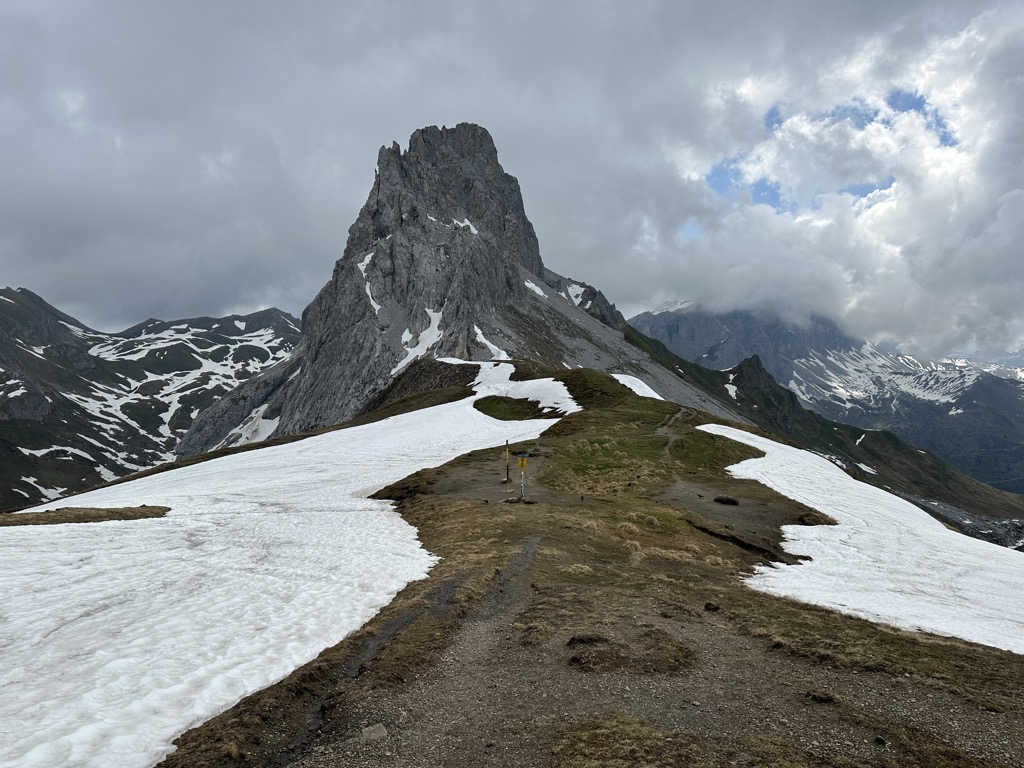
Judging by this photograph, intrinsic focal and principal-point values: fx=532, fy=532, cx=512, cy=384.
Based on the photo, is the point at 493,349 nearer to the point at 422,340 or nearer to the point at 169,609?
the point at 422,340

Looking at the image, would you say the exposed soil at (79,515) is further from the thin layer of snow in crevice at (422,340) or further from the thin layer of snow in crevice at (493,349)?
the thin layer of snow in crevice at (422,340)

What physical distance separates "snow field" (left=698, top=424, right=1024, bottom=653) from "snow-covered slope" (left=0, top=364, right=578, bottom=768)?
15.9m

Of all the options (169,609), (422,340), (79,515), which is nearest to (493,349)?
(422,340)

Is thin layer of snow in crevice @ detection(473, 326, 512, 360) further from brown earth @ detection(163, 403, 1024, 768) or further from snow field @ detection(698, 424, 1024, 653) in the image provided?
brown earth @ detection(163, 403, 1024, 768)

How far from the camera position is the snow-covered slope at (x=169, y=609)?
386 inches

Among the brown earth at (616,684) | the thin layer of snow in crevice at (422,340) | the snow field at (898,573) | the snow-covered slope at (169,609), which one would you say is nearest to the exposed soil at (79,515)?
the snow-covered slope at (169,609)

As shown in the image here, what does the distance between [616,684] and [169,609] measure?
43.0 ft

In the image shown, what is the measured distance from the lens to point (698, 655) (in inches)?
511

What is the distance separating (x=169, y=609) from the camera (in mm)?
15727

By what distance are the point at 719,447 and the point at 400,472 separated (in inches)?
1216

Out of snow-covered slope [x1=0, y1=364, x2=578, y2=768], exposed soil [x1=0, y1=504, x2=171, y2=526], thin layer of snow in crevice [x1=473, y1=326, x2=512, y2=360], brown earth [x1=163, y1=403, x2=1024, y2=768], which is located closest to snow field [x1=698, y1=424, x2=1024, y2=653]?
brown earth [x1=163, y1=403, x2=1024, y2=768]

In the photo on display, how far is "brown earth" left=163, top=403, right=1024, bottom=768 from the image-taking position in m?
8.88

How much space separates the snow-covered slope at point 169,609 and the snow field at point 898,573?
1595cm

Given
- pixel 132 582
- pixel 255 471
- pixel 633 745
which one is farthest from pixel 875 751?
pixel 255 471
